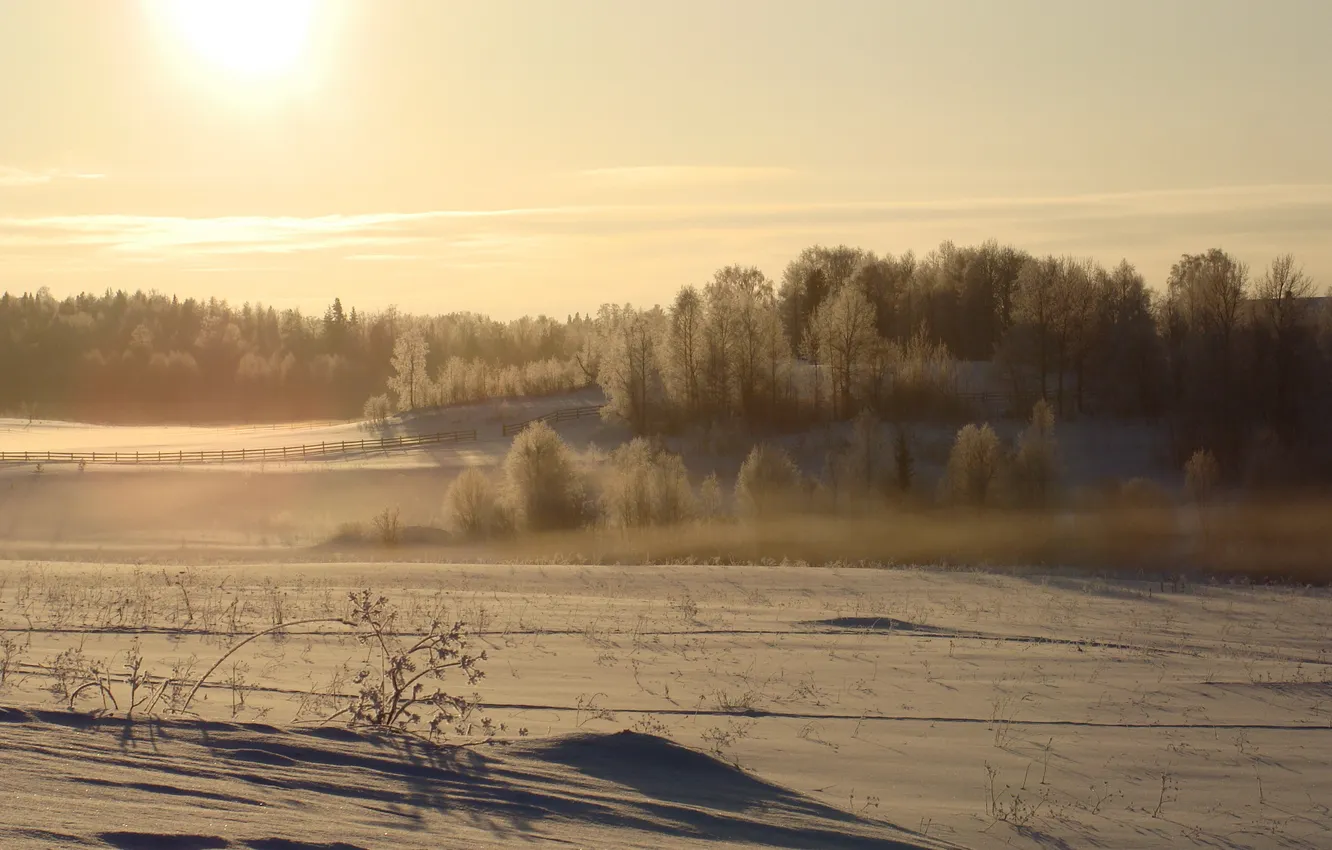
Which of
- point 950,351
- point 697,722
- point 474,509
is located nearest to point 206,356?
point 950,351

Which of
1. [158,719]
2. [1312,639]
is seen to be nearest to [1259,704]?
[1312,639]

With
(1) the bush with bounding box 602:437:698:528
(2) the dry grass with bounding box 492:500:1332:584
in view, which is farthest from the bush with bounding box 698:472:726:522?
(2) the dry grass with bounding box 492:500:1332:584

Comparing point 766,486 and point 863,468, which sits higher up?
point 863,468

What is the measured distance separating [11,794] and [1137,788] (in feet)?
24.7

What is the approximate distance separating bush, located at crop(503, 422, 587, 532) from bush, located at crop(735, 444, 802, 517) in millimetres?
6628

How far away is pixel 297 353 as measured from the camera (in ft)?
466

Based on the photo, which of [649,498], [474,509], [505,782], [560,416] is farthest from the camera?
[560,416]

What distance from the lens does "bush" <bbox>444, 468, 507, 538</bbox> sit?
47.5 meters

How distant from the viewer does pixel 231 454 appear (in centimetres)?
7194

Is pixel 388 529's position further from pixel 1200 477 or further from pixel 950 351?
pixel 950 351

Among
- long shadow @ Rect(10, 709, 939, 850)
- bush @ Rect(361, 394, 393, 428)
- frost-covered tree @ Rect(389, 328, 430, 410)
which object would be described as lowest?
long shadow @ Rect(10, 709, 939, 850)

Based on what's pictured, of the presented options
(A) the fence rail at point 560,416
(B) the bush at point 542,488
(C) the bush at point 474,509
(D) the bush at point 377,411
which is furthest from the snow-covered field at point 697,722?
(D) the bush at point 377,411

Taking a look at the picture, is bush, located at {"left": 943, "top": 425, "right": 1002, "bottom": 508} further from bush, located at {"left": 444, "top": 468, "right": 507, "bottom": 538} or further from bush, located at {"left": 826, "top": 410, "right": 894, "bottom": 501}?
bush, located at {"left": 444, "top": 468, "right": 507, "bottom": 538}

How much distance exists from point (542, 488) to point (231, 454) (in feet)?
106
